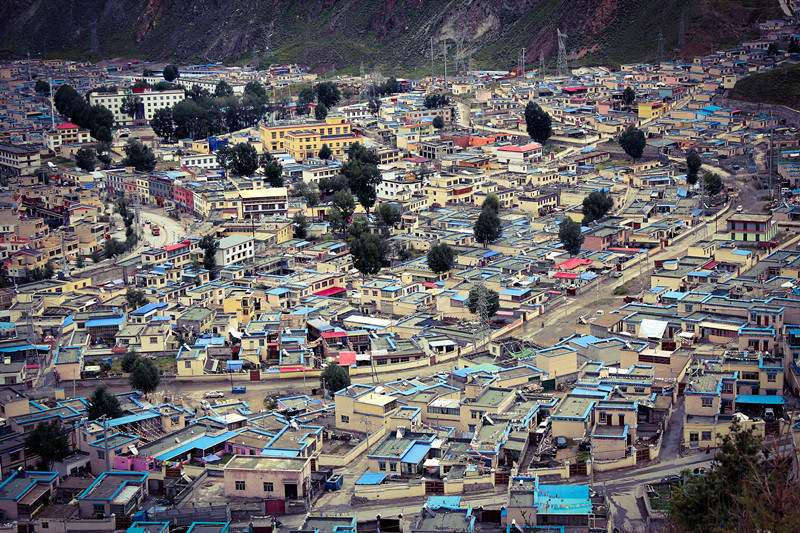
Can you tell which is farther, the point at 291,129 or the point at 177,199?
the point at 291,129

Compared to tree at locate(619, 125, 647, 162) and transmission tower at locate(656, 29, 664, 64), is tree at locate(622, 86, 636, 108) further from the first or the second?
tree at locate(619, 125, 647, 162)

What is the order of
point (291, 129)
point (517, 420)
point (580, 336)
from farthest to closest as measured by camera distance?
point (291, 129), point (580, 336), point (517, 420)

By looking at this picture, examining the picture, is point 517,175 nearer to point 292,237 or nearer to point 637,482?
point 292,237

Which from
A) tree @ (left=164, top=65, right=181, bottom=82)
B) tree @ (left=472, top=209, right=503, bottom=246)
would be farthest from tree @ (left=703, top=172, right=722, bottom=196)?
tree @ (left=164, top=65, right=181, bottom=82)

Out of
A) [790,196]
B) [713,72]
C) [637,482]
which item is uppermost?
[713,72]

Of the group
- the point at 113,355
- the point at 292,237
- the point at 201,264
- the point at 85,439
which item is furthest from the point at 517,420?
the point at 292,237

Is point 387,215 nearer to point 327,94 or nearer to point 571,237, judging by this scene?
point 571,237

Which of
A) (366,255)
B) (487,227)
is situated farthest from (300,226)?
(487,227)
